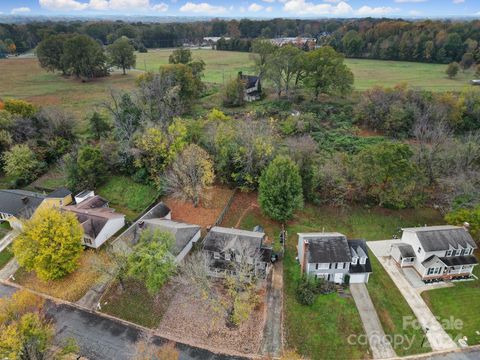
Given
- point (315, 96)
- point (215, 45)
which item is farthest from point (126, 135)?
point (215, 45)

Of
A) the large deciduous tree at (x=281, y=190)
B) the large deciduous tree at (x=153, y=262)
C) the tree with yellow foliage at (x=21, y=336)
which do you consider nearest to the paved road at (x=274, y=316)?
the large deciduous tree at (x=281, y=190)

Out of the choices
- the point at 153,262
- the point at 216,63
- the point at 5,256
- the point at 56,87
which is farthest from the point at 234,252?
the point at 216,63

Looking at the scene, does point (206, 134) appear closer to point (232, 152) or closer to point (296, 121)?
point (232, 152)

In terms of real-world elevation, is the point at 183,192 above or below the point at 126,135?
below

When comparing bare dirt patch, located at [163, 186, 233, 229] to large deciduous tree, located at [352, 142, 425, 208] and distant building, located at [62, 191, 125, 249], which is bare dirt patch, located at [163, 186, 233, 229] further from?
large deciduous tree, located at [352, 142, 425, 208]

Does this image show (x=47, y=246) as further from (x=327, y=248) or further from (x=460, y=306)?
(x=460, y=306)

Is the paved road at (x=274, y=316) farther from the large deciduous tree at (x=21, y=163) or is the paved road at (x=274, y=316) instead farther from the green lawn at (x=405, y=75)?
the green lawn at (x=405, y=75)
